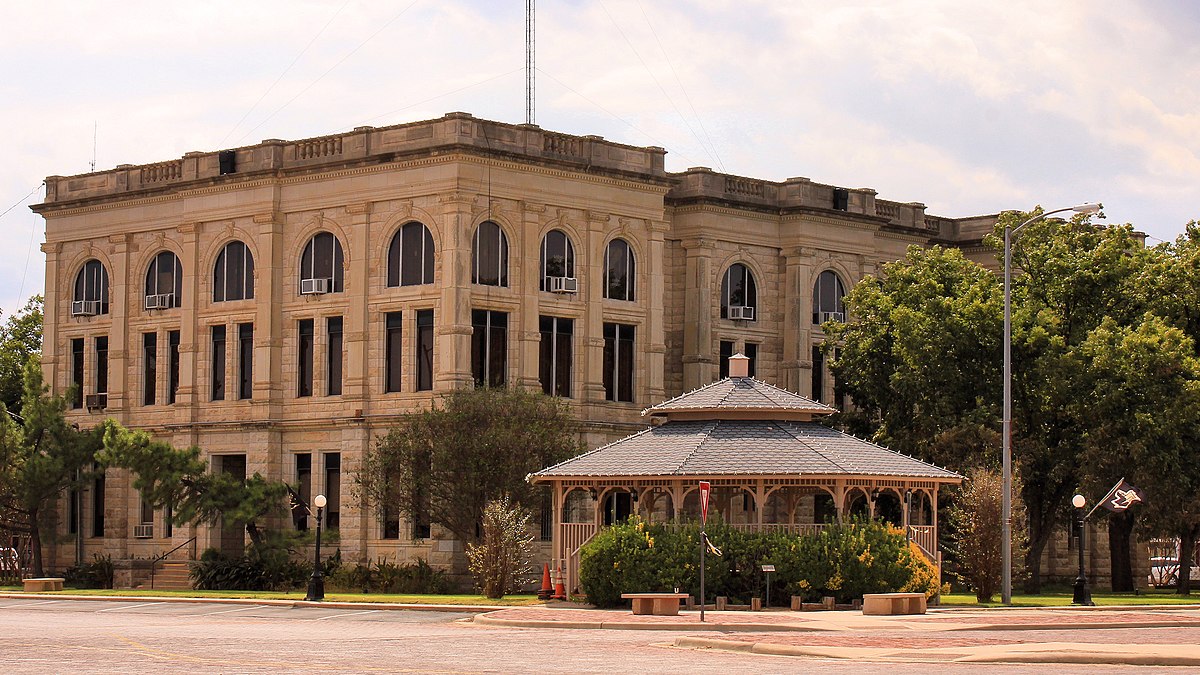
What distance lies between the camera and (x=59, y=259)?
2731 inches

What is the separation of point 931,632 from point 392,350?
29.1 m

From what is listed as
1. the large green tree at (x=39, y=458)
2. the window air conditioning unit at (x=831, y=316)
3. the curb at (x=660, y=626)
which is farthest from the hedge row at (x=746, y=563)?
the large green tree at (x=39, y=458)

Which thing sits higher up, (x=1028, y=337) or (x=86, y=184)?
(x=86, y=184)

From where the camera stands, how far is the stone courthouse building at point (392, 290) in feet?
195

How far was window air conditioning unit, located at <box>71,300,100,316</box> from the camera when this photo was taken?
67.6 metres

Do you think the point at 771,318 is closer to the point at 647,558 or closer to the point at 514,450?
the point at 514,450

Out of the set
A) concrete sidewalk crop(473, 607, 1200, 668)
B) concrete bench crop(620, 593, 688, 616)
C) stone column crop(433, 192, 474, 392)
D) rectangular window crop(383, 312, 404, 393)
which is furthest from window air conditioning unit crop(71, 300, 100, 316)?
concrete bench crop(620, 593, 688, 616)

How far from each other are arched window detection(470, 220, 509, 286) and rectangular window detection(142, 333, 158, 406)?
44.3 feet

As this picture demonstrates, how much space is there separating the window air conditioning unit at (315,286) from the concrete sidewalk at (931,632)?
70.5 ft

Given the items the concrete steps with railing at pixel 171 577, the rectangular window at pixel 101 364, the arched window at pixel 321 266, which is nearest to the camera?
the arched window at pixel 321 266

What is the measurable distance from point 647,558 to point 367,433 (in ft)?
61.8

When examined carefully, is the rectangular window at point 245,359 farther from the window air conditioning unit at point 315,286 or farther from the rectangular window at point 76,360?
the rectangular window at point 76,360

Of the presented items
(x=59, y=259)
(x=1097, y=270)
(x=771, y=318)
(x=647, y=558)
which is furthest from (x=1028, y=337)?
(x=59, y=259)

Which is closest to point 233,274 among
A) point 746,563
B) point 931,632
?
point 746,563
